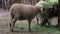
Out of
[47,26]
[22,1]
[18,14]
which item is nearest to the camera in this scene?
[18,14]

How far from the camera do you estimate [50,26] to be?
9.95 m

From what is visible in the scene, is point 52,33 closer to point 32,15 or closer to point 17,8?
point 32,15

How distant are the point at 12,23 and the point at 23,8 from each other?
2.66 feet

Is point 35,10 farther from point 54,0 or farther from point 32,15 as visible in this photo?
point 54,0

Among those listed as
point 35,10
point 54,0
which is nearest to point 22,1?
point 54,0

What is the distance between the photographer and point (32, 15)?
28.3 feet

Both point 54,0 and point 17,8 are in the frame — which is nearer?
point 17,8

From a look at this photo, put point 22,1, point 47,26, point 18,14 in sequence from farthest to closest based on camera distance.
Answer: point 22,1 → point 47,26 → point 18,14

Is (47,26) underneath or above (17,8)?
underneath

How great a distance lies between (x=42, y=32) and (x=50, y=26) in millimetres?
1423

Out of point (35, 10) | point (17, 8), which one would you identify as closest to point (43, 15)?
point (35, 10)

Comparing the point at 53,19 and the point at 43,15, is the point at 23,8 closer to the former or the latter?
the point at 43,15

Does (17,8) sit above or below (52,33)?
above

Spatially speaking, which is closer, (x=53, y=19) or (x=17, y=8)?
(x=17, y=8)
